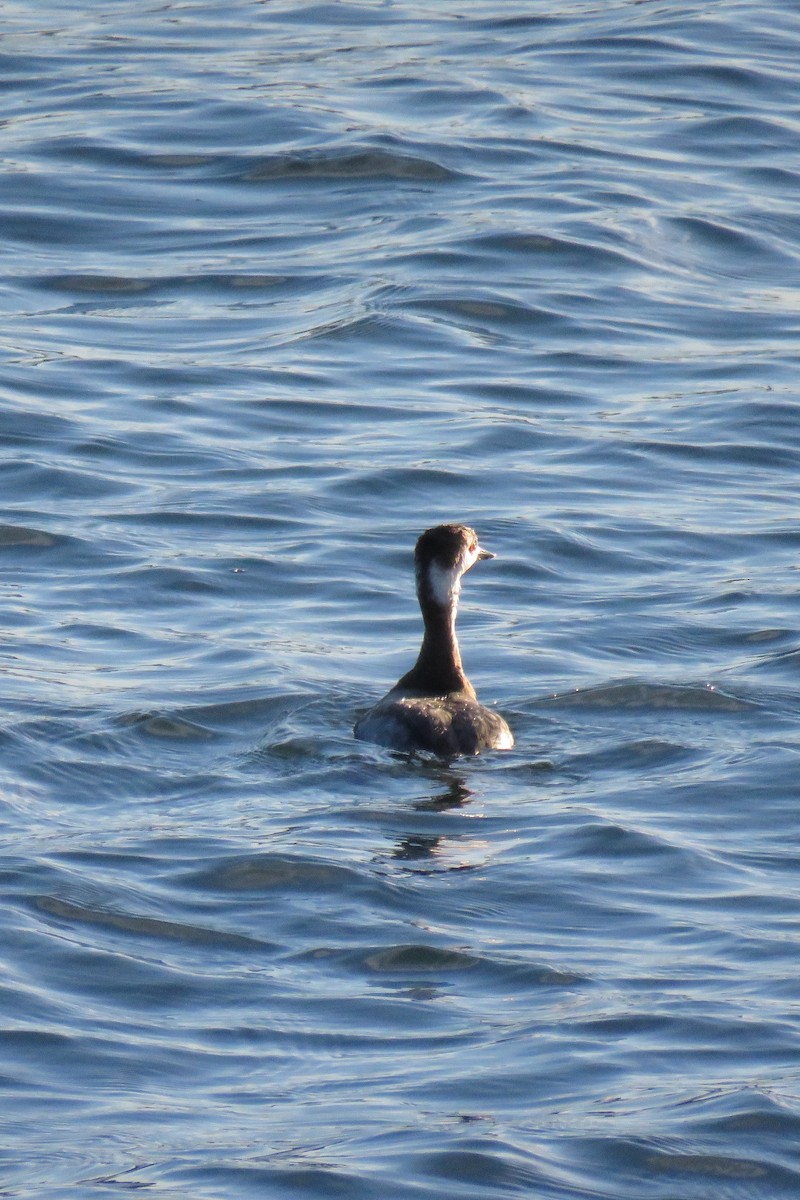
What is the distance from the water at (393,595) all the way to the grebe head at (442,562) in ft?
2.40

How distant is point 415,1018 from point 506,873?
1594 millimetres

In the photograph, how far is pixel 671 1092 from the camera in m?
6.62

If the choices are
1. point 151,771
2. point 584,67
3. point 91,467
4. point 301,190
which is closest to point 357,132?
point 301,190

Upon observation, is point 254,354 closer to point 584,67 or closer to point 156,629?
point 156,629

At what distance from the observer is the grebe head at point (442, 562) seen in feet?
36.1

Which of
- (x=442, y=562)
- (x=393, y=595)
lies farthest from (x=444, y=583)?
(x=393, y=595)

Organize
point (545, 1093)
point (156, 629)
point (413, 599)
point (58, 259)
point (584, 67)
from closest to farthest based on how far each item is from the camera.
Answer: point (545, 1093) → point (156, 629) → point (413, 599) → point (58, 259) → point (584, 67)

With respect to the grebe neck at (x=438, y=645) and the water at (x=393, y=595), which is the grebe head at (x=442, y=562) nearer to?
the grebe neck at (x=438, y=645)

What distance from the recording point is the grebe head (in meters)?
11.0

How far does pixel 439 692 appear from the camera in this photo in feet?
35.3

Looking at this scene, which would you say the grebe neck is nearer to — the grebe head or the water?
the grebe head

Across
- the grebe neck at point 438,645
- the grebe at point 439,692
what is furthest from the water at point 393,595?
the grebe neck at point 438,645

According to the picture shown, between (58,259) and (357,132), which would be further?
(357,132)

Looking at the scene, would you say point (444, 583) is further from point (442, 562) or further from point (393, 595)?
point (393, 595)
